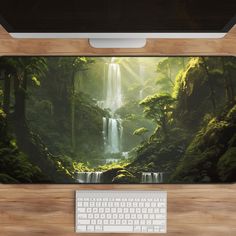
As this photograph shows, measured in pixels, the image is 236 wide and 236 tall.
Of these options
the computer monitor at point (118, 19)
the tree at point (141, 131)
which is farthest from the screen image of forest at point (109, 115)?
the computer monitor at point (118, 19)

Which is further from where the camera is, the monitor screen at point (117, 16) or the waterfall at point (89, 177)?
the waterfall at point (89, 177)

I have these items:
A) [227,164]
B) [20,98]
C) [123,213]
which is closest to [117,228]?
[123,213]

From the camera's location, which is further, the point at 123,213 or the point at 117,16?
the point at 123,213

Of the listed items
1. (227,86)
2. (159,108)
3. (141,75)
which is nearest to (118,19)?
(141,75)

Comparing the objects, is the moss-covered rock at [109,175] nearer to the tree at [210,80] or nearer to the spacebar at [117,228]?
the spacebar at [117,228]

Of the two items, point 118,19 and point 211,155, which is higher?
point 118,19

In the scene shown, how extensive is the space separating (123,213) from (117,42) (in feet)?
1.91

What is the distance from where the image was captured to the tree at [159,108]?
5.95 ft

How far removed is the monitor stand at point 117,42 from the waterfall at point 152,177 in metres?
0.45

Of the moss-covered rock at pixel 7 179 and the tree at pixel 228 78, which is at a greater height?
the tree at pixel 228 78

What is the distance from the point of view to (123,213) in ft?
5.73

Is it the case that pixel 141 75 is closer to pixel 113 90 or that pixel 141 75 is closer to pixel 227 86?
pixel 113 90

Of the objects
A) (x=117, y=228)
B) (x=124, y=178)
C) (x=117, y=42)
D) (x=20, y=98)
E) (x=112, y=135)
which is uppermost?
(x=117, y=42)

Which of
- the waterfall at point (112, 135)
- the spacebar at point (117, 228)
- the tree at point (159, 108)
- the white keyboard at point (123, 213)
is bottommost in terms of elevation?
the spacebar at point (117, 228)
